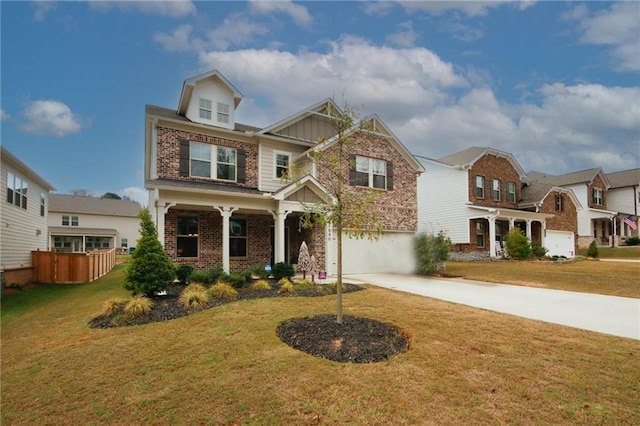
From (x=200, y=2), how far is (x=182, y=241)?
9.08 metres

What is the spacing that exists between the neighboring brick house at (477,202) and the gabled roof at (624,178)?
1610cm

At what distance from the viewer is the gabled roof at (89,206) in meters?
39.6

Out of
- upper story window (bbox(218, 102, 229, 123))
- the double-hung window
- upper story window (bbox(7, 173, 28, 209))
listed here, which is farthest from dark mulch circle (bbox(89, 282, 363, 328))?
upper story window (bbox(7, 173, 28, 209))

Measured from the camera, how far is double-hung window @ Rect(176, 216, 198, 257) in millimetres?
13594

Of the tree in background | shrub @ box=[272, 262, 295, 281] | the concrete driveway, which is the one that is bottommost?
the concrete driveway

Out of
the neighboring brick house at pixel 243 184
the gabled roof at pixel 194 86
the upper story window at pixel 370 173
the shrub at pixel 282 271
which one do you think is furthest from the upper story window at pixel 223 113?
the shrub at pixel 282 271

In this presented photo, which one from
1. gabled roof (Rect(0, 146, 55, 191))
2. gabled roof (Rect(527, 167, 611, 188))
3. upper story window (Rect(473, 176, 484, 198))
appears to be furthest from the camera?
gabled roof (Rect(527, 167, 611, 188))

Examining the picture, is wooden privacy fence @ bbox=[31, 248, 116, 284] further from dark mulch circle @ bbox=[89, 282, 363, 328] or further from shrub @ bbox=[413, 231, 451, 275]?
shrub @ bbox=[413, 231, 451, 275]

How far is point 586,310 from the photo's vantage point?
8445 millimetres

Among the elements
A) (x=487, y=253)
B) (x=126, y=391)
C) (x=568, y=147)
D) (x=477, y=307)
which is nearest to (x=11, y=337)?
(x=126, y=391)

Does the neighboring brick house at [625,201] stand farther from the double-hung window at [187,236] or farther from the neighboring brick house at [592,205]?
the double-hung window at [187,236]

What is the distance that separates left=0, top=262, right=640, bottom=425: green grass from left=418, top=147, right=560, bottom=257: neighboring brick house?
1748cm

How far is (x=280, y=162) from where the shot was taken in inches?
630

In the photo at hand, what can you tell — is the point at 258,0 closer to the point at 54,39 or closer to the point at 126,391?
the point at 54,39
